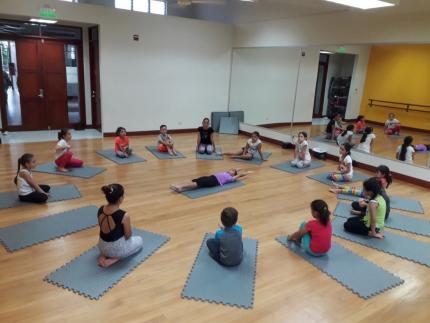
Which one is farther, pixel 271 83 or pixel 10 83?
pixel 271 83

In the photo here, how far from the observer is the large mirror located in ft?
19.3

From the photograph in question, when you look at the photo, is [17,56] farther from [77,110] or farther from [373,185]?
[373,185]

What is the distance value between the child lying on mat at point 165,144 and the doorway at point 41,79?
275cm

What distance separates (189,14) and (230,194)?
257 inches

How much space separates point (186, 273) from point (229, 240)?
1.49ft

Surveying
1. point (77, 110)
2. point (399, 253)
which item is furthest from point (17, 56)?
point (399, 253)

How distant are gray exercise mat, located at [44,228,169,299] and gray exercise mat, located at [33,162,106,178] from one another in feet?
7.29

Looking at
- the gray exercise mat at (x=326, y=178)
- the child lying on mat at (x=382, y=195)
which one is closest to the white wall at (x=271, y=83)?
the gray exercise mat at (x=326, y=178)

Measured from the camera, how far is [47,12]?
6270mm

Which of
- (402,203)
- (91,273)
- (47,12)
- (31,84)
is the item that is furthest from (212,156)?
(31,84)

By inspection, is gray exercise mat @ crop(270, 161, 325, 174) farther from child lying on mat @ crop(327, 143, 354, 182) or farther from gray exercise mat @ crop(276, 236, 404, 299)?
gray exercise mat @ crop(276, 236, 404, 299)

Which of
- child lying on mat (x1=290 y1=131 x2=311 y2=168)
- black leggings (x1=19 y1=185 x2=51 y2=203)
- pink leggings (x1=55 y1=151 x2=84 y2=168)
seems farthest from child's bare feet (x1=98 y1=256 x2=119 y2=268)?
child lying on mat (x1=290 y1=131 x2=311 y2=168)

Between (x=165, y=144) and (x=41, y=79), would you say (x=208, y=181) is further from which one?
(x=41, y=79)

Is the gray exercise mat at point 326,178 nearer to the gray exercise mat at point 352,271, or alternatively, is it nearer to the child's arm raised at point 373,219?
the child's arm raised at point 373,219
